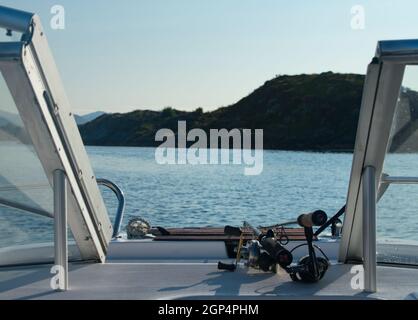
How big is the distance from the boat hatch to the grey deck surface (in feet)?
0.71

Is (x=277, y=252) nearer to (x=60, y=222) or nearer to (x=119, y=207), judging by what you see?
(x=60, y=222)

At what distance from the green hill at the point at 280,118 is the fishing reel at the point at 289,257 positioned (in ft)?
39.3

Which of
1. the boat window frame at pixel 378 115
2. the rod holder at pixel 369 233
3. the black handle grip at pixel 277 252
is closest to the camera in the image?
the boat window frame at pixel 378 115

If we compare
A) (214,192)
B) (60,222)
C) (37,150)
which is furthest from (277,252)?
(214,192)

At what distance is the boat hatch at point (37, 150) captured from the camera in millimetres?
2861

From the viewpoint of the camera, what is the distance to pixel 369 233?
10.2ft

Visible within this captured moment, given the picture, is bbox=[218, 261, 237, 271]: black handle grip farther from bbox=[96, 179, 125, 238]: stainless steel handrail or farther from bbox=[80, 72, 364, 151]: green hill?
bbox=[80, 72, 364, 151]: green hill

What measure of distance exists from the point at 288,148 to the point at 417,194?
56.5ft

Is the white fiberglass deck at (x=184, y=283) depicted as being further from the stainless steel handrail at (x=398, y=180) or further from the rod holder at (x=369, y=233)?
the stainless steel handrail at (x=398, y=180)

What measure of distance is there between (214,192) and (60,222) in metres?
12.2

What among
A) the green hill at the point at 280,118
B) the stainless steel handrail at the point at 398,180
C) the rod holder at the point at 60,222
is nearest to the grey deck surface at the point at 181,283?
the rod holder at the point at 60,222

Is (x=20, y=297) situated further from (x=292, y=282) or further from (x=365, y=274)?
(x=365, y=274)

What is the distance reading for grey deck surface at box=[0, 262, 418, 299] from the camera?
3006mm
